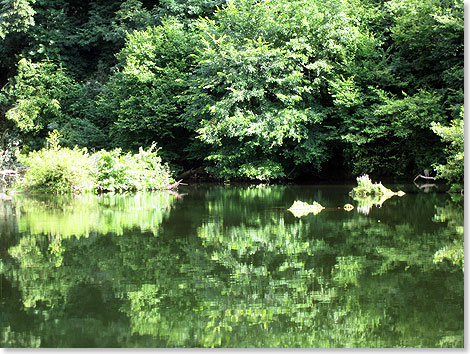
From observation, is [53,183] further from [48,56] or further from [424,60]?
[48,56]

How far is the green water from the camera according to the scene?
3.24m

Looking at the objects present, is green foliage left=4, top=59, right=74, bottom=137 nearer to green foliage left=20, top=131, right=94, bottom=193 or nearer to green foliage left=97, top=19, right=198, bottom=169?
green foliage left=97, top=19, right=198, bottom=169

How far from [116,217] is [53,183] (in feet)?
24.0

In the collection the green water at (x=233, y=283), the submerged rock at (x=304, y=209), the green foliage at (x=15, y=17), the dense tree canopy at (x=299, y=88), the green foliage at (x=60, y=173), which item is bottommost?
the green water at (x=233, y=283)

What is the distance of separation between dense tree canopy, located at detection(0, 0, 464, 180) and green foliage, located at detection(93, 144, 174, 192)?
2.99 m

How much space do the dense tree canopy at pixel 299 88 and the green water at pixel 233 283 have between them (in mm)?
11521

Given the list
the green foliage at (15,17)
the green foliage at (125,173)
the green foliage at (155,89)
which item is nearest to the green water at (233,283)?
the green foliage at (125,173)

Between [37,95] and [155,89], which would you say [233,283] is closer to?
[155,89]

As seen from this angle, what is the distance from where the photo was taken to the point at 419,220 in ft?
27.2

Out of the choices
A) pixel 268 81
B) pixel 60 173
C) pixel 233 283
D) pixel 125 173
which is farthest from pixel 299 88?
pixel 233 283

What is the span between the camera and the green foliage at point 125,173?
1634 cm

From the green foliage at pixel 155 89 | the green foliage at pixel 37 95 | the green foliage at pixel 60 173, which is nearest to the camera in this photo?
the green foliage at pixel 60 173

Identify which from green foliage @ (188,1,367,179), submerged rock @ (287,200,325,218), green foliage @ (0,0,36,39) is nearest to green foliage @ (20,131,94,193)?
green foliage @ (188,1,367,179)

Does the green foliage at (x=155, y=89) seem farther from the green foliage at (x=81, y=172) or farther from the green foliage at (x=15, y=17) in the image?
the green foliage at (x=15, y=17)
